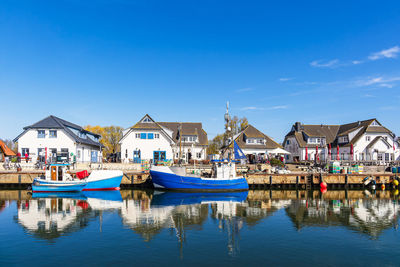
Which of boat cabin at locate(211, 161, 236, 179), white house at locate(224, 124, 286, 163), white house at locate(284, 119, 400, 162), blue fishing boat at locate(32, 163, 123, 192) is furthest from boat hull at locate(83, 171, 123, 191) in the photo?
white house at locate(284, 119, 400, 162)

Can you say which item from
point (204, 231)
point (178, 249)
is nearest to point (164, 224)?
point (204, 231)

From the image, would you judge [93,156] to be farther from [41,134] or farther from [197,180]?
[197,180]

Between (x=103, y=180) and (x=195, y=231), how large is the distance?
63.4 feet

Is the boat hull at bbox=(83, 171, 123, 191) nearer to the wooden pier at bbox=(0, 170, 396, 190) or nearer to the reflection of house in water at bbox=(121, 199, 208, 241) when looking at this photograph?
the wooden pier at bbox=(0, 170, 396, 190)

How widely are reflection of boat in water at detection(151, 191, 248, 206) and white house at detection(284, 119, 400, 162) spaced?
24.6 metres

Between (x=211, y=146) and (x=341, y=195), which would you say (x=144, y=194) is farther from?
(x=211, y=146)

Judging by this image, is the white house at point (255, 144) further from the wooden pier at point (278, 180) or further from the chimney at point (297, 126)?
the wooden pier at point (278, 180)

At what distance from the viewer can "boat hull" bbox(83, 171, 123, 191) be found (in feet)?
108

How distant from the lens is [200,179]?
3231 centimetres

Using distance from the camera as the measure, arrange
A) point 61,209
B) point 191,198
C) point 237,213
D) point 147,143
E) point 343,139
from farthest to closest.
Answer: point 343,139 → point 147,143 → point 191,198 → point 61,209 → point 237,213

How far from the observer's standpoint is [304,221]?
782 inches

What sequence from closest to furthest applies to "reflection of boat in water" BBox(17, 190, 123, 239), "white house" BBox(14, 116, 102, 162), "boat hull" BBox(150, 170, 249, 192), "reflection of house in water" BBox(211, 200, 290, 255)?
"reflection of house in water" BBox(211, 200, 290, 255), "reflection of boat in water" BBox(17, 190, 123, 239), "boat hull" BBox(150, 170, 249, 192), "white house" BBox(14, 116, 102, 162)

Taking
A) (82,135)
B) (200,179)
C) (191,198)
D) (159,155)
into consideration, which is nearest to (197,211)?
(191,198)

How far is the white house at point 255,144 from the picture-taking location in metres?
51.6
